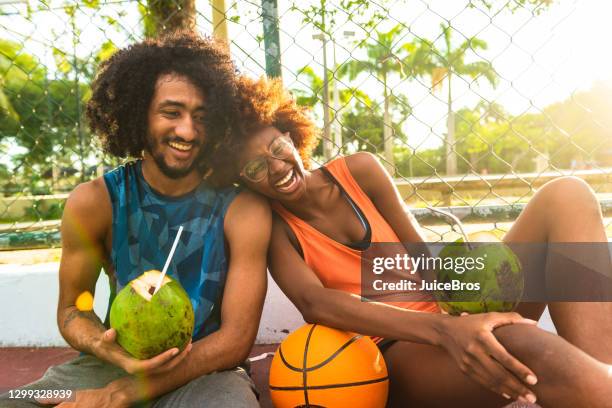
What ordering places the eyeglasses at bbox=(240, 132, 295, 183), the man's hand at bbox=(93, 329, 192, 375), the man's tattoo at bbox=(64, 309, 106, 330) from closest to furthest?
the man's hand at bbox=(93, 329, 192, 375) → the man's tattoo at bbox=(64, 309, 106, 330) → the eyeglasses at bbox=(240, 132, 295, 183)

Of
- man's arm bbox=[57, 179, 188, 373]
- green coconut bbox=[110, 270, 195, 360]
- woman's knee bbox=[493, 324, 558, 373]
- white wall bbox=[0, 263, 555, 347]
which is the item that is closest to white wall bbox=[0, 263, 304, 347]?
white wall bbox=[0, 263, 555, 347]

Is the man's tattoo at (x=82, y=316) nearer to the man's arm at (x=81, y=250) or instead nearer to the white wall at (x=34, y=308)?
the man's arm at (x=81, y=250)

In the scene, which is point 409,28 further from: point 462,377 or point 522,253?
point 462,377

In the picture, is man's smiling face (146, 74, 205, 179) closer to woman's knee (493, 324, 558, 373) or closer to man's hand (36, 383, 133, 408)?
man's hand (36, 383, 133, 408)

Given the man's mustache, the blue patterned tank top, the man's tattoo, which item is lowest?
the man's tattoo

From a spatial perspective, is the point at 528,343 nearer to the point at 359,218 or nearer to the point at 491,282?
the point at 491,282

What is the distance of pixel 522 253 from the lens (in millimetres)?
2592

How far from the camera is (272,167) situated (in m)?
2.60

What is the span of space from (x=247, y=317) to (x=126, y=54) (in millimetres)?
1272

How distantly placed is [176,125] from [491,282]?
52.2 inches

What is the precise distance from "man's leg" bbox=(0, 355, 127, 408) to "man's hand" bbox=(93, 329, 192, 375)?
0.26 meters

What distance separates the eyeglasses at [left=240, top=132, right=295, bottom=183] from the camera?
8.50 ft

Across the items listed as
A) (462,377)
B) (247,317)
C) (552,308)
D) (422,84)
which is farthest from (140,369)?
(422,84)

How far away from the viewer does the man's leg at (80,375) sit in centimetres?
231
